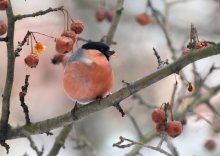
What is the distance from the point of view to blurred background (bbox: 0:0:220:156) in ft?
13.6

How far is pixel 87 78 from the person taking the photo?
4.83 feet

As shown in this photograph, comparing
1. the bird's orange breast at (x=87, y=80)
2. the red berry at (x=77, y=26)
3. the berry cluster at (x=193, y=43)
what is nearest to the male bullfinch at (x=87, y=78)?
the bird's orange breast at (x=87, y=80)

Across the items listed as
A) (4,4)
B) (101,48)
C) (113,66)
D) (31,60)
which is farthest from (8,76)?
(113,66)

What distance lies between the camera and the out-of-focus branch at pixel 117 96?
1.22m

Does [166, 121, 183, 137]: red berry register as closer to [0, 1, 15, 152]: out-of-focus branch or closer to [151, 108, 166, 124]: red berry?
[151, 108, 166, 124]: red berry

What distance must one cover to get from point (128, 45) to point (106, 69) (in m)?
3.54

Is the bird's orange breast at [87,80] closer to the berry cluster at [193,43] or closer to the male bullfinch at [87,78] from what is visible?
the male bullfinch at [87,78]

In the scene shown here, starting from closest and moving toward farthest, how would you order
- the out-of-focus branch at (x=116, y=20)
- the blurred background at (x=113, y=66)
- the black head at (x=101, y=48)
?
the black head at (x=101, y=48) < the out-of-focus branch at (x=116, y=20) < the blurred background at (x=113, y=66)

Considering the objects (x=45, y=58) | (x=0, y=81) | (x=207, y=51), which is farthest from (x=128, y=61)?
(x=207, y=51)

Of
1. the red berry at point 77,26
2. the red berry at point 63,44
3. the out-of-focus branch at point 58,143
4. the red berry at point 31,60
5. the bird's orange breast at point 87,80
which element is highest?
the red berry at point 77,26

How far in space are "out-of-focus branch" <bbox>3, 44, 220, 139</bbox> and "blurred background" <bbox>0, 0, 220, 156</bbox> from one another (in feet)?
8.11

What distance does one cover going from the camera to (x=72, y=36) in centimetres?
141

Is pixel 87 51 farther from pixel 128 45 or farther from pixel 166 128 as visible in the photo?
pixel 128 45

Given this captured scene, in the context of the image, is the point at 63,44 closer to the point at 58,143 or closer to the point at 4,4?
the point at 4,4
